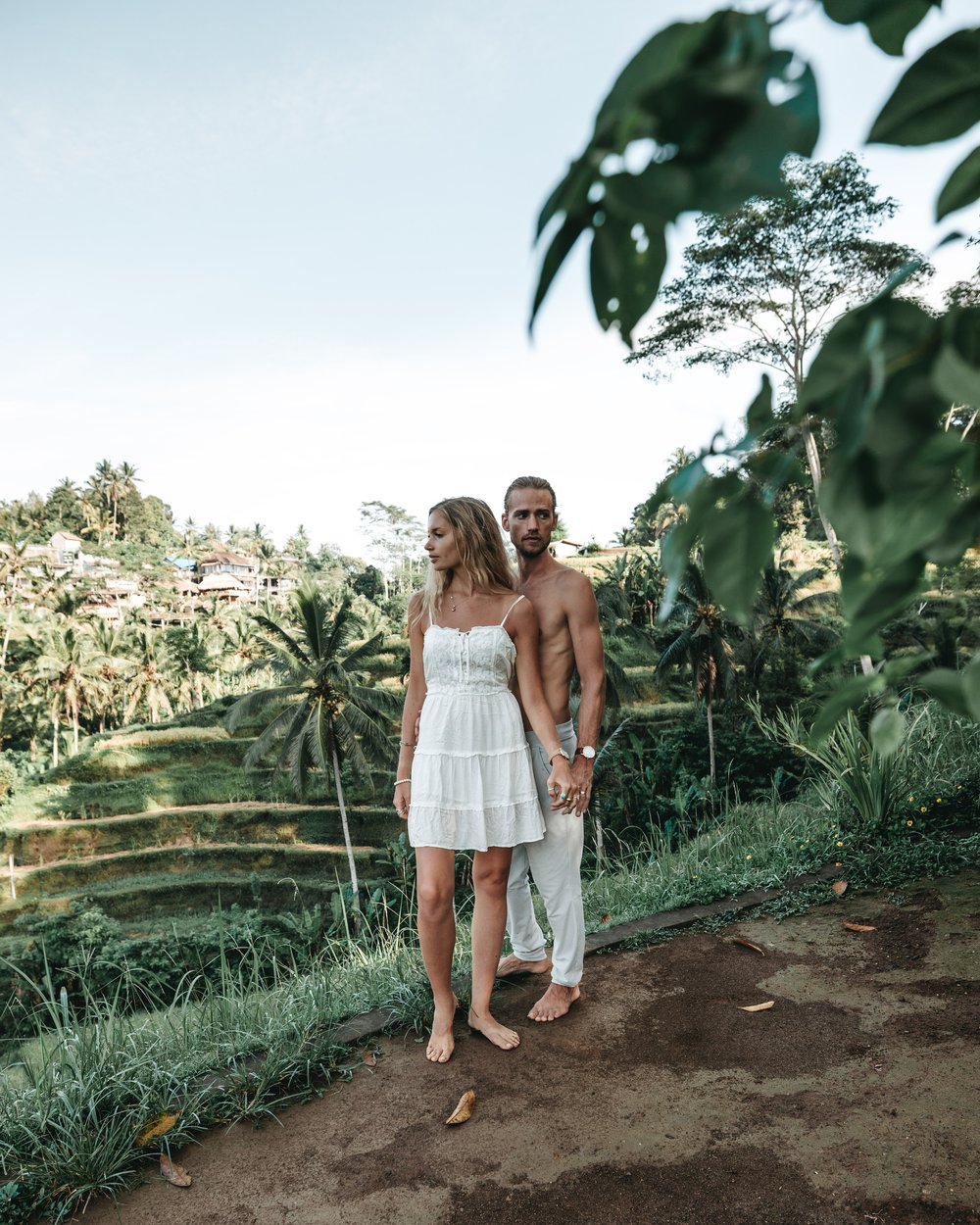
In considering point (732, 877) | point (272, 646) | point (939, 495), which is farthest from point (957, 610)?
point (939, 495)

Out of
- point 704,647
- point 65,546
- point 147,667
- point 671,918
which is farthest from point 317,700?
point 65,546

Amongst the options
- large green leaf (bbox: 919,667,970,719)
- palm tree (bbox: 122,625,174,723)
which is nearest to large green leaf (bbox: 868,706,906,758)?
large green leaf (bbox: 919,667,970,719)

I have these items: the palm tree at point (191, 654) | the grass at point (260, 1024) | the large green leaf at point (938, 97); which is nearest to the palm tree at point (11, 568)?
the palm tree at point (191, 654)

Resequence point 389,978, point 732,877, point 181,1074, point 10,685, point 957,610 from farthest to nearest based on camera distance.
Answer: point 10,685 → point 957,610 → point 732,877 → point 389,978 → point 181,1074

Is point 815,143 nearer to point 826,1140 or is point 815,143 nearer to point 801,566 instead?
point 826,1140

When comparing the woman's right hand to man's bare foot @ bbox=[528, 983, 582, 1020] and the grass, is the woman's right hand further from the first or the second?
man's bare foot @ bbox=[528, 983, 582, 1020]

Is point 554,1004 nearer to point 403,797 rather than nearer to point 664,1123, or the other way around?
point 664,1123

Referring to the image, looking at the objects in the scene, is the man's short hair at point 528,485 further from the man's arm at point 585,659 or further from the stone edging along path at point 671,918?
the stone edging along path at point 671,918

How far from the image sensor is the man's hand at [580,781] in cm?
278

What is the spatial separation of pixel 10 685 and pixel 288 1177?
3875 centimetres

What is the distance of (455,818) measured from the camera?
2.62m

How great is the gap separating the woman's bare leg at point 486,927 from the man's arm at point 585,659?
1.08 ft

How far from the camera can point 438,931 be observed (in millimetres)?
2627

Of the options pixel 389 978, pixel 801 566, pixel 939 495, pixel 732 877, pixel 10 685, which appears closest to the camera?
pixel 939 495
